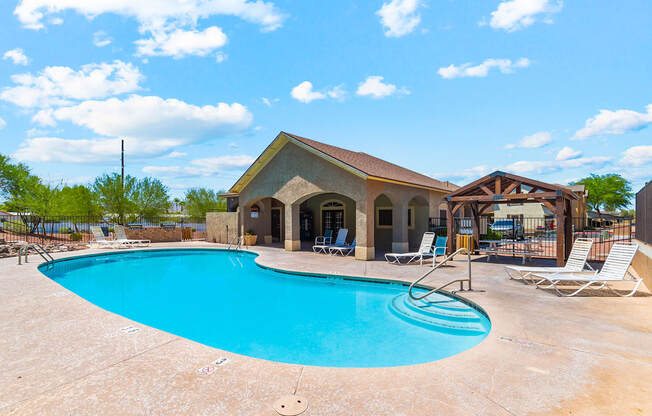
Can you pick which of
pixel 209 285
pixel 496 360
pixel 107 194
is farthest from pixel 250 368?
pixel 107 194

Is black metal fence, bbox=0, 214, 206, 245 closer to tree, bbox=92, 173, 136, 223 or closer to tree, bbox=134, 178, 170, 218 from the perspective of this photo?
tree, bbox=134, 178, 170, 218

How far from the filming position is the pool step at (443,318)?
631 cm

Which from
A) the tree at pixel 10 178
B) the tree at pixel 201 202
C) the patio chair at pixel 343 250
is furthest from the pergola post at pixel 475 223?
the tree at pixel 10 178

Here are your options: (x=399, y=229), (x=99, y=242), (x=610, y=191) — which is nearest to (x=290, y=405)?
(x=399, y=229)

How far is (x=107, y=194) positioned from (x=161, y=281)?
21.7 metres

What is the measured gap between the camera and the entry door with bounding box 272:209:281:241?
2238 centimetres

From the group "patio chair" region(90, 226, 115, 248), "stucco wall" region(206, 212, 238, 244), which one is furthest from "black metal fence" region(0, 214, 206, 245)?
"patio chair" region(90, 226, 115, 248)

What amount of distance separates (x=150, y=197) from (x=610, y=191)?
65.7 m

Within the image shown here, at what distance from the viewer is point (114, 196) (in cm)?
2872

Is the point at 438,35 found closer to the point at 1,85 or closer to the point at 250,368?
the point at 250,368

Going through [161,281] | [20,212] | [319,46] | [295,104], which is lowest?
[161,281]

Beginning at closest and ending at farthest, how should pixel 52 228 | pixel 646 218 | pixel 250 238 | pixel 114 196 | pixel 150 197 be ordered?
pixel 646 218 → pixel 250 238 → pixel 52 228 → pixel 114 196 → pixel 150 197

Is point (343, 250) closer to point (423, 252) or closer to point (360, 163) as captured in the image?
point (360, 163)

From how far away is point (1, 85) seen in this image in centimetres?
1620
